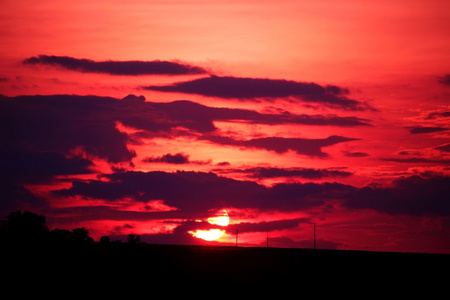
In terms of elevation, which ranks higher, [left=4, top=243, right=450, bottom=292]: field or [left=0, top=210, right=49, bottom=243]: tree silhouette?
[left=0, top=210, right=49, bottom=243]: tree silhouette

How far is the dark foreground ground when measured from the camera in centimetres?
7538

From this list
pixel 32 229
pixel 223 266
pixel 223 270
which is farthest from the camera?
pixel 32 229

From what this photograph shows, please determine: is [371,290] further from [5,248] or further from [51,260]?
[5,248]

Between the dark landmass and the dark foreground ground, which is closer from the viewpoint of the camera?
the dark foreground ground

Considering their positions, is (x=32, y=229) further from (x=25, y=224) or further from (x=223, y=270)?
(x=223, y=270)

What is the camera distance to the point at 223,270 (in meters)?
80.4

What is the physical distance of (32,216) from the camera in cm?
16988

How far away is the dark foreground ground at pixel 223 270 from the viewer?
7538 cm

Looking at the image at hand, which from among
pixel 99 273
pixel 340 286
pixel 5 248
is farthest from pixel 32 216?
pixel 340 286

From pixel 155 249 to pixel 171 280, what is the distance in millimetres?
14005

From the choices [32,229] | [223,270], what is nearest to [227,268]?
[223,270]

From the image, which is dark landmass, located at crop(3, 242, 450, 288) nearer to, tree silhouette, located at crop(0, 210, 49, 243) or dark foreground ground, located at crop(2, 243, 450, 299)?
dark foreground ground, located at crop(2, 243, 450, 299)

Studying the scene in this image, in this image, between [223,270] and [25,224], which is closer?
[223,270]

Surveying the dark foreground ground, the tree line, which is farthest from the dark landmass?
the tree line
